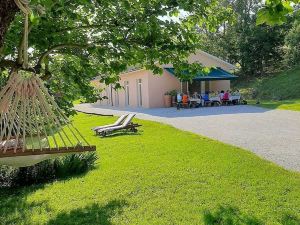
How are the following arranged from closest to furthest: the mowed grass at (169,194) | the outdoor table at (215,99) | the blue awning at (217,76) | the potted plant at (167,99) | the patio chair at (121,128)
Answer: the mowed grass at (169,194), the patio chair at (121,128), the outdoor table at (215,99), the blue awning at (217,76), the potted plant at (167,99)

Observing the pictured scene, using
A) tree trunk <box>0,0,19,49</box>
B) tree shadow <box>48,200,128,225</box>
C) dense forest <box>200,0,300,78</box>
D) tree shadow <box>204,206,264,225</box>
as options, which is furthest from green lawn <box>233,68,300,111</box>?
tree trunk <box>0,0,19,49</box>

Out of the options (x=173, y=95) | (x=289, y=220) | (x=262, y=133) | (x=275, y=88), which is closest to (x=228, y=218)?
(x=289, y=220)

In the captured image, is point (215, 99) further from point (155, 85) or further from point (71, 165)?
point (71, 165)

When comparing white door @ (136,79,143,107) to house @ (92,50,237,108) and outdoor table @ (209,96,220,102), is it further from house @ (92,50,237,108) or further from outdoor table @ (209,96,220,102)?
outdoor table @ (209,96,220,102)

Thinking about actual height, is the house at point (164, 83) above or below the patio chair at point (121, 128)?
above

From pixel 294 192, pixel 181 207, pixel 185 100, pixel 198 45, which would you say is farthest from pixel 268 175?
pixel 185 100

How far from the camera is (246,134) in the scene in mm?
12805

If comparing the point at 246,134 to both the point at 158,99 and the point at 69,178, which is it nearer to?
the point at 69,178

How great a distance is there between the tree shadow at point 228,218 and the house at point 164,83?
21.5 meters

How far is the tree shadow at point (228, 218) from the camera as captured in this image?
16.9ft

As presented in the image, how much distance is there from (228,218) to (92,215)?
1989mm

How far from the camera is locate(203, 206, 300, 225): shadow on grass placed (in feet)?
16.8

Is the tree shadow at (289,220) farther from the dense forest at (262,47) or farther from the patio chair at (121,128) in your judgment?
the dense forest at (262,47)

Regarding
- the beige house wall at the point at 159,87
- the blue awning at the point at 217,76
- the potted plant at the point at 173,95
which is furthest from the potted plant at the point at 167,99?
the blue awning at the point at 217,76
